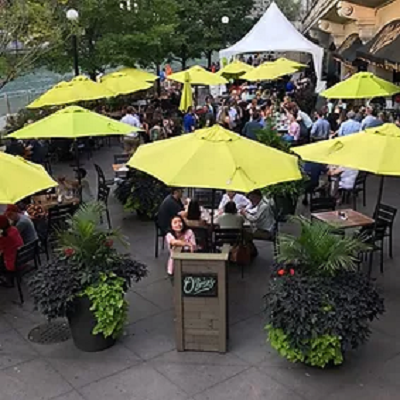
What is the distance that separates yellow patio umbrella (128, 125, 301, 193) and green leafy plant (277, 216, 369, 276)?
0.92 metres

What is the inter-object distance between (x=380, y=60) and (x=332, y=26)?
1558cm

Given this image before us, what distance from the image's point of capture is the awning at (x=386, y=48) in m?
15.9

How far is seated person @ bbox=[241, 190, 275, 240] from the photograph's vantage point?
10.4 meters

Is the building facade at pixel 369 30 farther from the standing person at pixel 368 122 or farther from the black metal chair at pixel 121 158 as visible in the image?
the black metal chair at pixel 121 158

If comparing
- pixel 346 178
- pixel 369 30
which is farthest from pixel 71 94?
pixel 369 30

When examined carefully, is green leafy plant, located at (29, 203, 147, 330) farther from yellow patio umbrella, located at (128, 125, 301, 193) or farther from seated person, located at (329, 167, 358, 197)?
seated person, located at (329, 167, 358, 197)

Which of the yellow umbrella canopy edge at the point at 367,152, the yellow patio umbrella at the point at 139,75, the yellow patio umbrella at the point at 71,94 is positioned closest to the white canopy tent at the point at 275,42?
the yellow patio umbrella at the point at 139,75

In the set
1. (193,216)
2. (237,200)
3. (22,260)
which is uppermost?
(193,216)

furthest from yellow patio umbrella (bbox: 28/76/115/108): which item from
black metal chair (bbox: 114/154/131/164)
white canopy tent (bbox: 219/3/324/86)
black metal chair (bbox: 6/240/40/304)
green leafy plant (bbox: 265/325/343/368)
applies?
white canopy tent (bbox: 219/3/324/86)

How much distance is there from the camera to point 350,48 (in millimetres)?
27219

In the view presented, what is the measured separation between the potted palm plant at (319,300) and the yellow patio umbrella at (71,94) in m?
9.91

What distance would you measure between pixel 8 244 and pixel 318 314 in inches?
190

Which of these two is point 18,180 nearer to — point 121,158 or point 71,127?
point 71,127

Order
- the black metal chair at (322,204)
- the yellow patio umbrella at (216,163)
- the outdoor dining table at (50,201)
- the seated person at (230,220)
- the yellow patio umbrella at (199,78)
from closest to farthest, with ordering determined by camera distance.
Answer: the yellow patio umbrella at (216,163) < the seated person at (230,220) < the black metal chair at (322,204) < the outdoor dining table at (50,201) < the yellow patio umbrella at (199,78)
